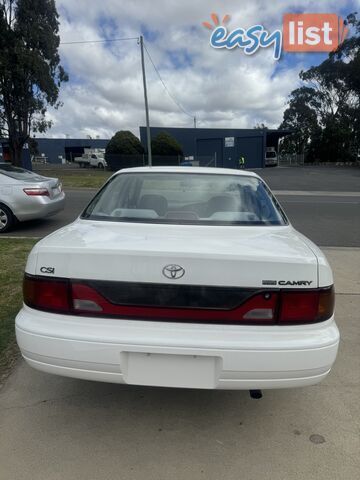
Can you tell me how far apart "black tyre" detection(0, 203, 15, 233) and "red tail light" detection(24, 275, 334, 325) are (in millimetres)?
6351

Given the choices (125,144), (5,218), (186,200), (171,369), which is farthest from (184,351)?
(125,144)

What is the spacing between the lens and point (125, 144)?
35.4 m

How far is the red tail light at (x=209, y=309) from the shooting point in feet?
6.79

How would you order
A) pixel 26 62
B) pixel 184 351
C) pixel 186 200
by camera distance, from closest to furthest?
1. pixel 184 351
2. pixel 186 200
3. pixel 26 62

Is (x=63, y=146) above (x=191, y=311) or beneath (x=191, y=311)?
above

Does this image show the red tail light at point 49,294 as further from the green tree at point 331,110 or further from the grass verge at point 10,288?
the green tree at point 331,110

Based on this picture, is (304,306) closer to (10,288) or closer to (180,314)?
(180,314)

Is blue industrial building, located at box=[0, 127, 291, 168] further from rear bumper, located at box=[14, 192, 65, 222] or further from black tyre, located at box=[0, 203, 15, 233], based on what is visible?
black tyre, located at box=[0, 203, 15, 233]

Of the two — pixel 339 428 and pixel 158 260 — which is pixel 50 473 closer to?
pixel 158 260

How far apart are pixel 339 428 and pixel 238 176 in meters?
2.06

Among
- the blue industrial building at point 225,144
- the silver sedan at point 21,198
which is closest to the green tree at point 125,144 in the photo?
the blue industrial building at point 225,144

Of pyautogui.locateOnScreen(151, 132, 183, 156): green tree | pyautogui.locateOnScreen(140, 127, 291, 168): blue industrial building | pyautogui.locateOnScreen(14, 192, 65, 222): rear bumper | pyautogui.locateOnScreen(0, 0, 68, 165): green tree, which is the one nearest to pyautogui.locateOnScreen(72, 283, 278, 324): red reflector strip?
pyautogui.locateOnScreen(14, 192, 65, 222): rear bumper

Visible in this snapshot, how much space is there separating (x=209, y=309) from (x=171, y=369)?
1.20 ft

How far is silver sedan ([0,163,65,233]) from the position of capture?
25.7 ft
